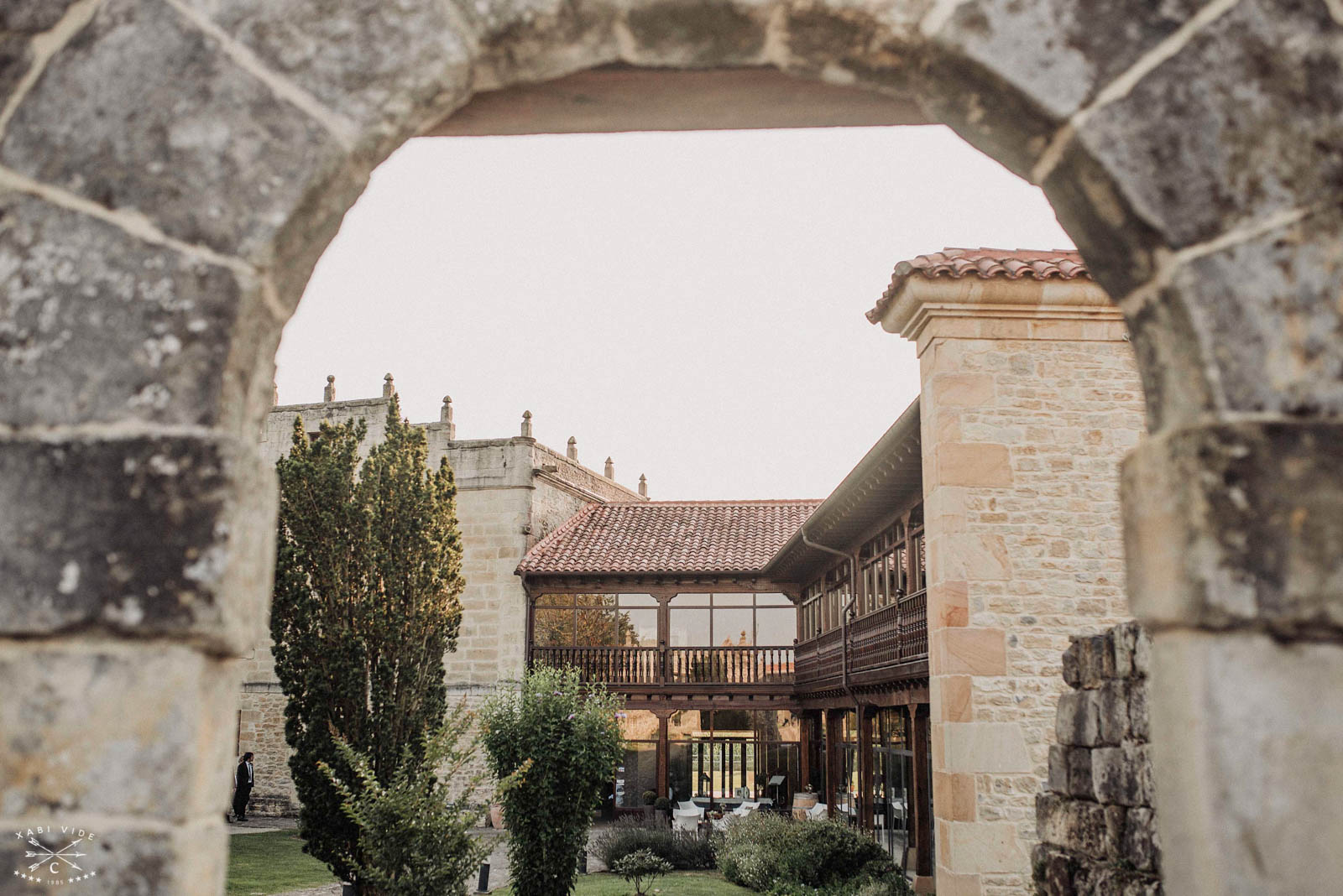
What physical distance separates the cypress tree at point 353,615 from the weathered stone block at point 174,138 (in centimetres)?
934

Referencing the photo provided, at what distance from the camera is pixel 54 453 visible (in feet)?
5.20

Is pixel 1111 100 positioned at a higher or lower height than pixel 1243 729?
higher

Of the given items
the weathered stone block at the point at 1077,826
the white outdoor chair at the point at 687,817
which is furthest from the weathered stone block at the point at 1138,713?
the white outdoor chair at the point at 687,817

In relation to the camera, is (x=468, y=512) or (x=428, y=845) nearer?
(x=428, y=845)

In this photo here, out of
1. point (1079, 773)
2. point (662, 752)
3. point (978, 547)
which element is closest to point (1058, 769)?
point (1079, 773)

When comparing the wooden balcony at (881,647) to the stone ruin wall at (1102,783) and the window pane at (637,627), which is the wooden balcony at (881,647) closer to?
the window pane at (637,627)

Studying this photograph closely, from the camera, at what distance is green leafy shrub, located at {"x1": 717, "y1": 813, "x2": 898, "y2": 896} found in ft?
40.5

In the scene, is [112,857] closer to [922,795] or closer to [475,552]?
[922,795]

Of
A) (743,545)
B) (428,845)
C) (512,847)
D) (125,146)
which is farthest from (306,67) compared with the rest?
(743,545)

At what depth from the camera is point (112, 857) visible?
4.90 ft

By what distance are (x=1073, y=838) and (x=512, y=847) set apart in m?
7.74

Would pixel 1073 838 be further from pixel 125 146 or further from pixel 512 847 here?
pixel 512 847

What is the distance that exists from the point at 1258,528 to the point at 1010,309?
8.45 m

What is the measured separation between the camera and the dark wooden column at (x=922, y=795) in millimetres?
12189
